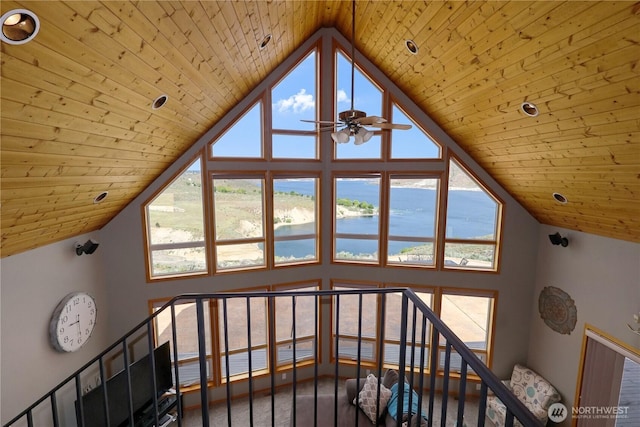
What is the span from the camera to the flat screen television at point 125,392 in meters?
3.51

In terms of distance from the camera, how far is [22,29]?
1439 millimetres

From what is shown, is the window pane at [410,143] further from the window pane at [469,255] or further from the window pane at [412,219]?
the window pane at [469,255]

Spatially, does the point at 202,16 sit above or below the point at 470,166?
above

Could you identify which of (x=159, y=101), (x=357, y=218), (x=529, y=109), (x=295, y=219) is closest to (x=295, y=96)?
(x=295, y=219)

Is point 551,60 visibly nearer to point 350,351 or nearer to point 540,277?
→ point 540,277

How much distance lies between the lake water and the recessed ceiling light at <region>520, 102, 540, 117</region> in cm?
223

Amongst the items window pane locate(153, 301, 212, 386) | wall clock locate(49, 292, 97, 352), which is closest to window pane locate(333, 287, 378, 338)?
window pane locate(153, 301, 212, 386)

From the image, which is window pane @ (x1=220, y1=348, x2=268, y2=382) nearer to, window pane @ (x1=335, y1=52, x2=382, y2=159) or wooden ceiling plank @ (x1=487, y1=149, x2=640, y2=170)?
window pane @ (x1=335, y1=52, x2=382, y2=159)

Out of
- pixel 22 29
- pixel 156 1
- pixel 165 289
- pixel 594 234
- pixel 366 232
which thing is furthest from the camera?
pixel 366 232

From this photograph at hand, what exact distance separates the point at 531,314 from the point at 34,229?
7.02 m

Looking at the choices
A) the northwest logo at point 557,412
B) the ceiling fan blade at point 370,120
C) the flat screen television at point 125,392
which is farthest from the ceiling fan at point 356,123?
the northwest logo at point 557,412

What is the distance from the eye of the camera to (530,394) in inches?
191

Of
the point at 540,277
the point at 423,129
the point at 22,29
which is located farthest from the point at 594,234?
the point at 22,29

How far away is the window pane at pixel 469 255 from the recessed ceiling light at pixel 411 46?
10.3 feet
